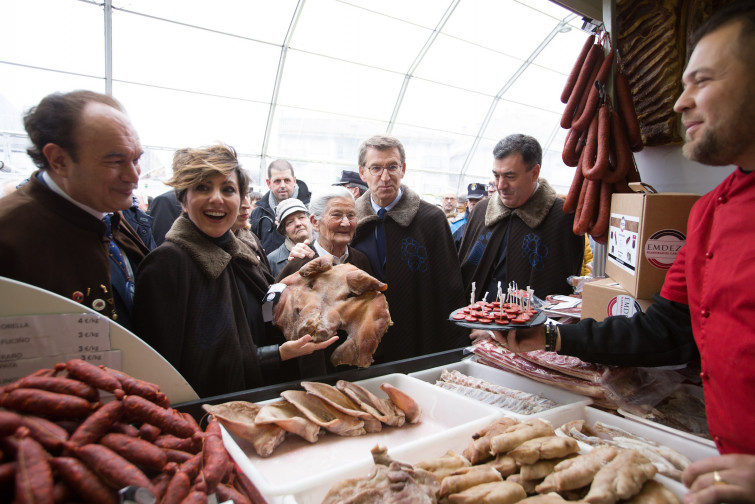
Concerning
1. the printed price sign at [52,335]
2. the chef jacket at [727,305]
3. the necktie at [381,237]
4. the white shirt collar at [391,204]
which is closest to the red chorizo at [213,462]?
the printed price sign at [52,335]

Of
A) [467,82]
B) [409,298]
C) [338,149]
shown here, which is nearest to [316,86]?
[338,149]

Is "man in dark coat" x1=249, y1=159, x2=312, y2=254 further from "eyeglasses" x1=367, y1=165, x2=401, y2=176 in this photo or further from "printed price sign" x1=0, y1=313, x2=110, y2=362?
"printed price sign" x1=0, y1=313, x2=110, y2=362

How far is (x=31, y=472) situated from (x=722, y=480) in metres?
1.61

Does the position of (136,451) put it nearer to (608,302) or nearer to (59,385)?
(59,385)

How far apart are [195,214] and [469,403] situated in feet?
5.14

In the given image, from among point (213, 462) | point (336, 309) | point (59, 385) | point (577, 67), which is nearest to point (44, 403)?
point (59, 385)

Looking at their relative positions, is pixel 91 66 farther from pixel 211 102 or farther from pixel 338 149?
pixel 338 149

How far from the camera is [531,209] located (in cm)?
355

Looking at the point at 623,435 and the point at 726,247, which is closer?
the point at 726,247

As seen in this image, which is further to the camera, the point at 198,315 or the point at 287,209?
the point at 287,209

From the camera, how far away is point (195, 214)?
6.88 feet

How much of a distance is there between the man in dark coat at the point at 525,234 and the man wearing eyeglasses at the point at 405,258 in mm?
438

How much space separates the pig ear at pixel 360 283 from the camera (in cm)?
212

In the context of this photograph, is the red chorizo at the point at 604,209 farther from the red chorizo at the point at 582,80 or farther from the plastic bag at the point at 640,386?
the plastic bag at the point at 640,386
